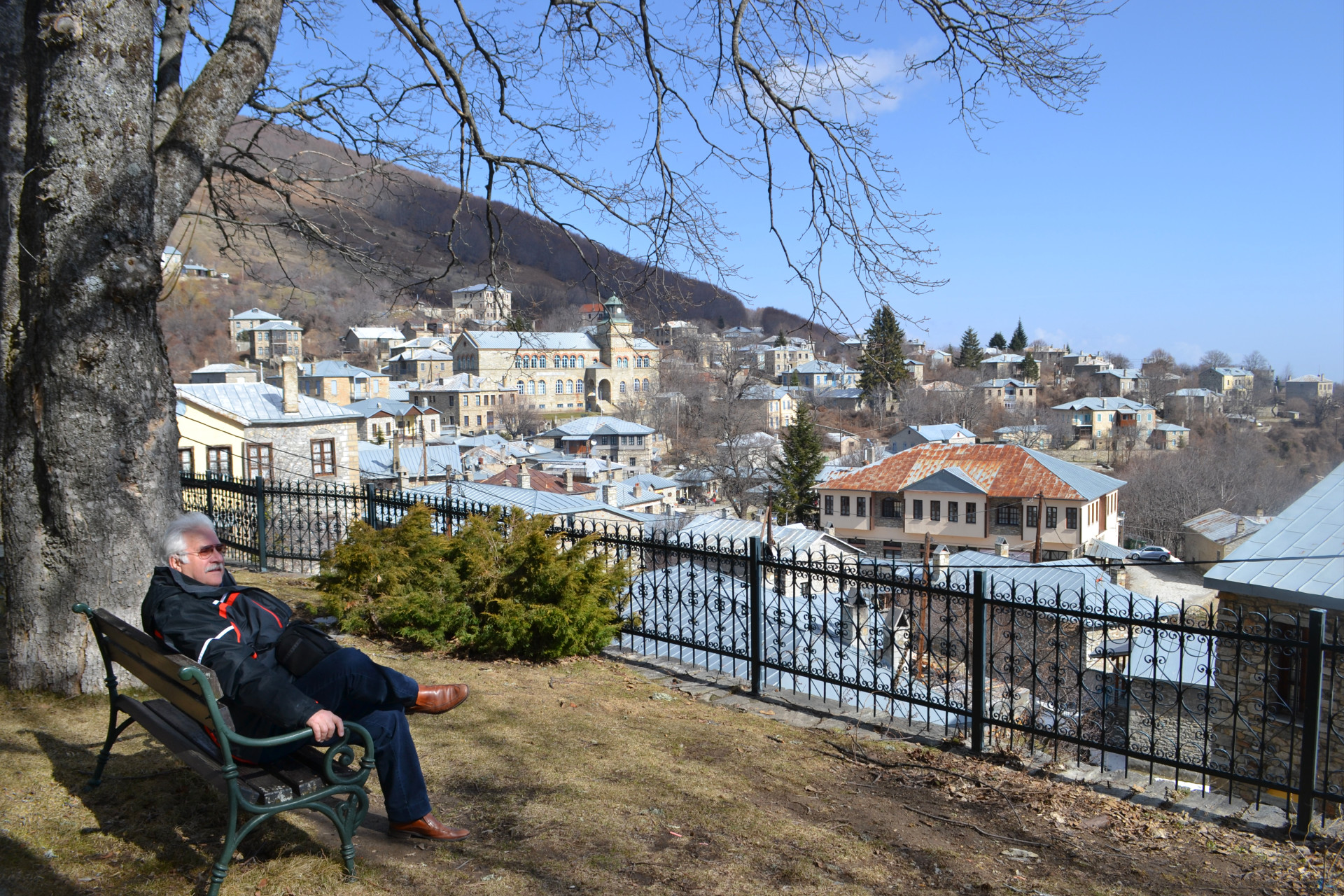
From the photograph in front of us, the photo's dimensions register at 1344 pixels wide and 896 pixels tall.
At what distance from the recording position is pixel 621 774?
406 centimetres

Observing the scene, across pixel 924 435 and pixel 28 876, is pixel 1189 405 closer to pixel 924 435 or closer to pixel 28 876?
pixel 924 435

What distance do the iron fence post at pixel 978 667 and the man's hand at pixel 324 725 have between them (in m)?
3.31

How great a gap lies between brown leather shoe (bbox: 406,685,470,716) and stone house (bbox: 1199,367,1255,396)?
100957 millimetres

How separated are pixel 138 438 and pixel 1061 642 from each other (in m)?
4.90

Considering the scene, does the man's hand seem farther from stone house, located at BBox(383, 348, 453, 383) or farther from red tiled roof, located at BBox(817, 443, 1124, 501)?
stone house, located at BBox(383, 348, 453, 383)

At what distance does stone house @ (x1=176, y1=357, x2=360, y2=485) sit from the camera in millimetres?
26609

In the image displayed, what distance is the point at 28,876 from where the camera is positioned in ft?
9.23

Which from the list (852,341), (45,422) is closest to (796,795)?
(852,341)

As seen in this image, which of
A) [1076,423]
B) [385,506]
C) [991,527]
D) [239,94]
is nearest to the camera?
[239,94]

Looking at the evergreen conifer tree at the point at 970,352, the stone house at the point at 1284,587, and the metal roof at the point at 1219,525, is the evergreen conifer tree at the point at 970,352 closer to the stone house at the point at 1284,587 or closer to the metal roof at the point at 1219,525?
the metal roof at the point at 1219,525

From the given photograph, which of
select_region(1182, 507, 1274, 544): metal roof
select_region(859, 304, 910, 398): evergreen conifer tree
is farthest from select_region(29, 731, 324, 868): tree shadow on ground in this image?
select_region(1182, 507, 1274, 544): metal roof

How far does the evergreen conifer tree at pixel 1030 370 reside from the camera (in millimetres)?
94250

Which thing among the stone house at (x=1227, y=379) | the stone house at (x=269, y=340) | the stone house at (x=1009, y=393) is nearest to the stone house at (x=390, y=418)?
the stone house at (x=269, y=340)

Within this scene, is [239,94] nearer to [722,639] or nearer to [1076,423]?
[722,639]
